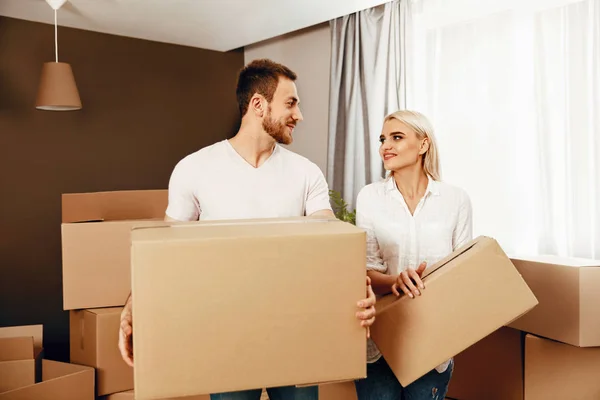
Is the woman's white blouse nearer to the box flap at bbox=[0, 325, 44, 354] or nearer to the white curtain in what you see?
the white curtain

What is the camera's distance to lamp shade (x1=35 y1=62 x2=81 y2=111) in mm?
2939

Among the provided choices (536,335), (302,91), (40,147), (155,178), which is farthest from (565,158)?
(40,147)

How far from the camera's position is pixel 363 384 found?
162cm

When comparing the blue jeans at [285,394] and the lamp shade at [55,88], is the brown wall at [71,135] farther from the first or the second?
the blue jeans at [285,394]

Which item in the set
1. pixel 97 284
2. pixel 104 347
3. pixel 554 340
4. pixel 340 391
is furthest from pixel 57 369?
pixel 554 340

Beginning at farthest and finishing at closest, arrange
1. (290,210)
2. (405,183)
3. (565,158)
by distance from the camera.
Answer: (565,158) < (405,183) < (290,210)

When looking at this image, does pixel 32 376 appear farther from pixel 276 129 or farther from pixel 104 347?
pixel 276 129

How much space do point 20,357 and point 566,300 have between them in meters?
2.08

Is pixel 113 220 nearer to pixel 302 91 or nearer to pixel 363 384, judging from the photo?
pixel 363 384

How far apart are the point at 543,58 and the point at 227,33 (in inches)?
74.9

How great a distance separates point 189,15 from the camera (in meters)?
3.19

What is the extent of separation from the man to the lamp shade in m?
1.66

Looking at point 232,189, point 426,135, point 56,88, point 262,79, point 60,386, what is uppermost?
point 56,88

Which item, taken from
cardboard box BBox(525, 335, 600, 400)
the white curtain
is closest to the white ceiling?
the white curtain
